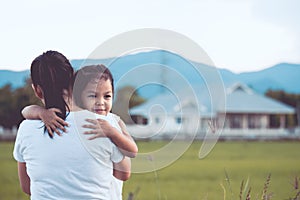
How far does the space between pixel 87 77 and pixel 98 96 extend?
0.33ft

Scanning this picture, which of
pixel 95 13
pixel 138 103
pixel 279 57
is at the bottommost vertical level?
pixel 138 103

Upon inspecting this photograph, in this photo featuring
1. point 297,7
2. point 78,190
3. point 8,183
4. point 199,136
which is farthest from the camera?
point 8,183

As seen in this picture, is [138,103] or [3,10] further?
[3,10]

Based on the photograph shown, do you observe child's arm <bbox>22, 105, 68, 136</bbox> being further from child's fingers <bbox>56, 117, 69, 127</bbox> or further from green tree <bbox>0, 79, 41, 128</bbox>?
green tree <bbox>0, 79, 41, 128</bbox>

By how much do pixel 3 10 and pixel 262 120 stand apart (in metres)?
1.60

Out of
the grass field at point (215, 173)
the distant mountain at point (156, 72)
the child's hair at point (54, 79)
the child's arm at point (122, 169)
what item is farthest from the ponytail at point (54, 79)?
the grass field at point (215, 173)

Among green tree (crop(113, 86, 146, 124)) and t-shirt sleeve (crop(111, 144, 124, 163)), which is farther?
green tree (crop(113, 86, 146, 124))

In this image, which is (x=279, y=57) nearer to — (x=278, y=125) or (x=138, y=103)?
(x=278, y=125)

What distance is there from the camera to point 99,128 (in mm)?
2459

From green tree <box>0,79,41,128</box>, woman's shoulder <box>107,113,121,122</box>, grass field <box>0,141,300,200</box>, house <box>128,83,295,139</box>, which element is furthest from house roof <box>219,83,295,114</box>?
green tree <box>0,79,41,128</box>

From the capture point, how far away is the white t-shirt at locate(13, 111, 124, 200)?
8.12ft

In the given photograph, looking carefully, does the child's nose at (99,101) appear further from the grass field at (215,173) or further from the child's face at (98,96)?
the grass field at (215,173)

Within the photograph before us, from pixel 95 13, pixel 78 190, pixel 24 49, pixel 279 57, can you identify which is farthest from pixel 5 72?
pixel 279 57

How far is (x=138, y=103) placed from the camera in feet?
9.62
